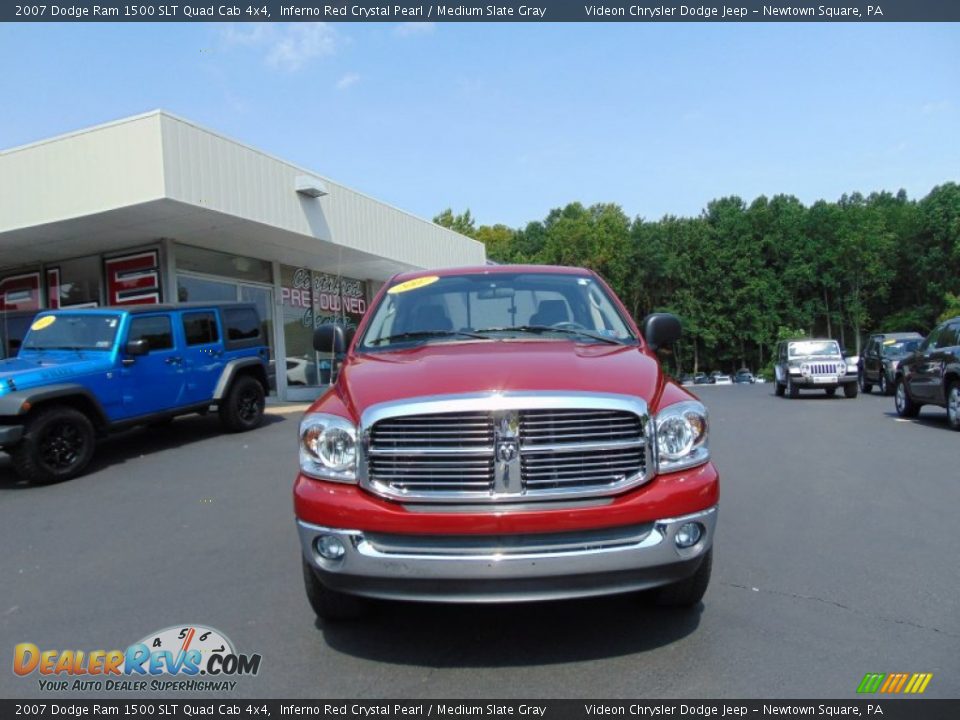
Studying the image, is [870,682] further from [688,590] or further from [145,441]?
[145,441]

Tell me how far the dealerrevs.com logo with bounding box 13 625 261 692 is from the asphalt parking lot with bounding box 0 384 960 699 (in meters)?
0.09

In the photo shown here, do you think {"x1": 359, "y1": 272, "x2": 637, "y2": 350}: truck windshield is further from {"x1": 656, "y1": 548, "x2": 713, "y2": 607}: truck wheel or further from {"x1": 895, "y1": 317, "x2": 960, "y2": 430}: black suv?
{"x1": 895, "y1": 317, "x2": 960, "y2": 430}: black suv

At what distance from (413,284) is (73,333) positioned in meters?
6.87

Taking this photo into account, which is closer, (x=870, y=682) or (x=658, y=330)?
(x=870, y=682)

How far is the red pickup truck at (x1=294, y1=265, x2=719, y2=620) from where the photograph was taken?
2836 mm

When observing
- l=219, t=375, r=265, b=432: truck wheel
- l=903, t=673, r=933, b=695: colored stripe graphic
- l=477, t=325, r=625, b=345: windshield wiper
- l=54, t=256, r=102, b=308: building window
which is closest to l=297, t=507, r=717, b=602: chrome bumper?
l=903, t=673, r=933, b=695: colored stripe graphic

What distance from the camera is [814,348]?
64.5 ft

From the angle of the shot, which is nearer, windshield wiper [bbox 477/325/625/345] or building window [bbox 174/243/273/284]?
windshield wiper [bbox 477/325/625/345]

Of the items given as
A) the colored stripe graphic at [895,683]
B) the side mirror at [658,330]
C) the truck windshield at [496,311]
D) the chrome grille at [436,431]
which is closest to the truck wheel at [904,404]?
the side mirror at [658,330]

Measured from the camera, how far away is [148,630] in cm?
362

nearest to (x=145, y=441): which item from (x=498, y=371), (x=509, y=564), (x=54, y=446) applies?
(x=54, y=446)

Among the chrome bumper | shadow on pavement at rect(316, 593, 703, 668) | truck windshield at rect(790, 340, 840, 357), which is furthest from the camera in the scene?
truck windshield at rect(790, 340, 840, 357)

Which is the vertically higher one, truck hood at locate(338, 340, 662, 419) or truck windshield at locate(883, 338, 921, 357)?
truck hood at locate(338, 340, 662, 419)

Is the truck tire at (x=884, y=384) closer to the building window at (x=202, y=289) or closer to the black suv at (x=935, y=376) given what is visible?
the black suv at (x=935, y=376)
